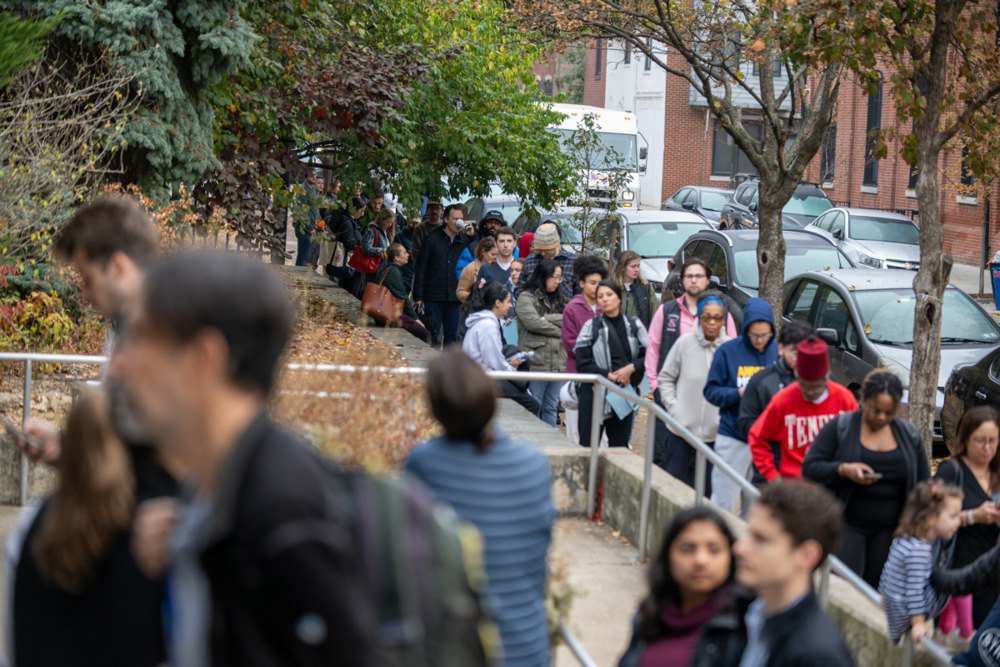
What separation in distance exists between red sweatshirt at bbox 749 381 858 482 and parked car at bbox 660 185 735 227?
89.5 ft

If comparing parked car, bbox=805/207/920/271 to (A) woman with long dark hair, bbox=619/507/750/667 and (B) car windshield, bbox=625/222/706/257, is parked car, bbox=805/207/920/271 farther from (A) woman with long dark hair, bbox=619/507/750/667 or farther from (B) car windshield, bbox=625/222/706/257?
(A) woman with long dark hair, bbox=619/507/750/667

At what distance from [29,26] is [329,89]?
5421mm

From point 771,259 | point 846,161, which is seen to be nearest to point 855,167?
point 846,161

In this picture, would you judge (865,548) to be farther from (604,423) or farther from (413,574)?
(413,574)

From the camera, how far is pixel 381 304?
14.0 m

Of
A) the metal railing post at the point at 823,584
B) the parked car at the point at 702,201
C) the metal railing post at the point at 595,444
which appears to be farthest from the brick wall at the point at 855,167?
the metal railing post at the point at 823,584

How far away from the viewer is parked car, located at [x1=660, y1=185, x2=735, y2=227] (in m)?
34.4

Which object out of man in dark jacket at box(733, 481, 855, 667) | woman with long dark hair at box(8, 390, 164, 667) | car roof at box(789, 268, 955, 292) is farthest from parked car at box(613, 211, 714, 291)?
woman with long dark hair at box(8, 390, 164, 667)

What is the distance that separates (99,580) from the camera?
7.47ft

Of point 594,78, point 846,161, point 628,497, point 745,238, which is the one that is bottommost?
point 628,497

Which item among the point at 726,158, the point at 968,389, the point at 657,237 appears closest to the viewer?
the point at 968,389

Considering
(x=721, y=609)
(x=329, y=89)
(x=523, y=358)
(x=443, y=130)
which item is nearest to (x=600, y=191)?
(x=443, y=130)

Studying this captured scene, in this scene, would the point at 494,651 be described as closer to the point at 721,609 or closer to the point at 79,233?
the point at 721,609

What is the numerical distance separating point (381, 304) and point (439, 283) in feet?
4.15
